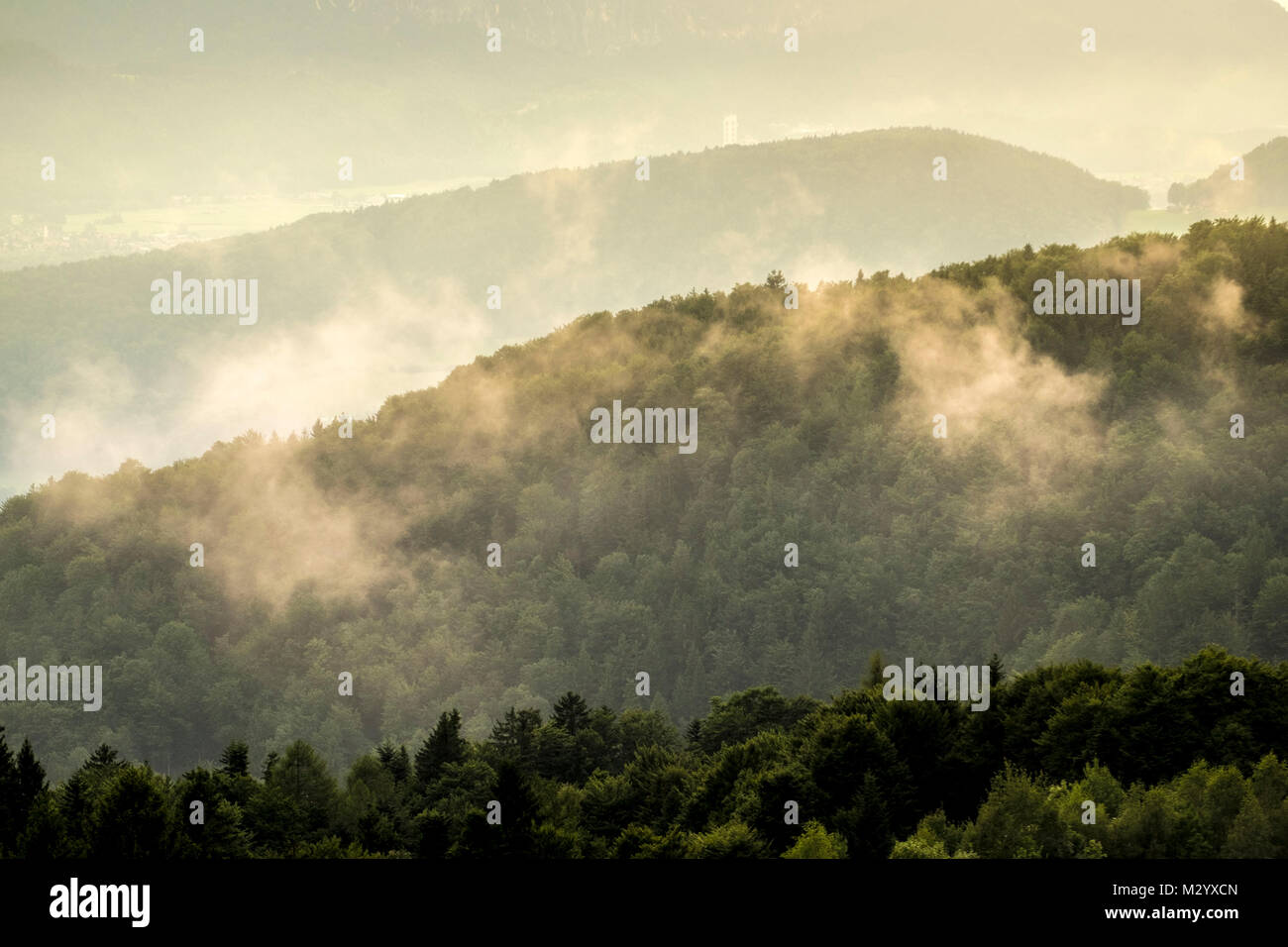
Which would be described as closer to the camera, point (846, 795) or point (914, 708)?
point (846, 795)

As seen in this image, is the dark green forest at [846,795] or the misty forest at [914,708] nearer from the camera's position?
the dark green forest at [846,795]

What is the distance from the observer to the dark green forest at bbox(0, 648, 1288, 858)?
63531 millimetres

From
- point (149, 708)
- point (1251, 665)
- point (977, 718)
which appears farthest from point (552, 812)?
point (149, 708)

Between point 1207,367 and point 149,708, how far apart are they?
136 metres

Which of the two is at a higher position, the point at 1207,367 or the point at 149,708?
the point at 1207,367

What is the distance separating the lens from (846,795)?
Answer: 74500 millimetres

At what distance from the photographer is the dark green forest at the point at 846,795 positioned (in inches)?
2501

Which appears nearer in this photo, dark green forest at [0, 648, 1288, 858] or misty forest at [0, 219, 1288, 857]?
dark green forest at [0, 648, 1288, 858]

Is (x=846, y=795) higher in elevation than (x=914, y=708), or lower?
lower
